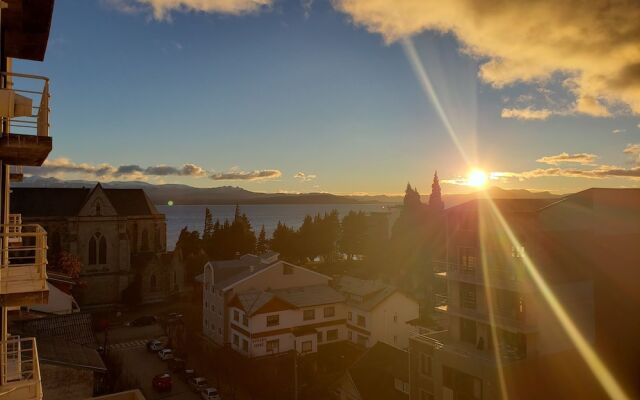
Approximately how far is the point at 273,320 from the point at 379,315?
9.12 m

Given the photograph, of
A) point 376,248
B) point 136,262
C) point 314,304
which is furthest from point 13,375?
point 376,248

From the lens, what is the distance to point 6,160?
26.1ft

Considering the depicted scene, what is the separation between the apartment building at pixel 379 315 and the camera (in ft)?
119

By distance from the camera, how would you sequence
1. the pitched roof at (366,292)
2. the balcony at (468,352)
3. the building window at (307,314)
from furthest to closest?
the building window at (307,314)
the pitched roof at (366,292)
the balcony at (468,352)

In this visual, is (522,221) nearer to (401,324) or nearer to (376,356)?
(376,356)

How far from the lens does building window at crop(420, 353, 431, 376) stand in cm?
2358

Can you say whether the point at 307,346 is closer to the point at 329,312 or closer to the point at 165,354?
the point at 329,312

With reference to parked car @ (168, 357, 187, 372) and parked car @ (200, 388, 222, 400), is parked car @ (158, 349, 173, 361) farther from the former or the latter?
parked car @ (200, 388, 222, 400)

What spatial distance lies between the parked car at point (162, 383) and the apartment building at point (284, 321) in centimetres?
697

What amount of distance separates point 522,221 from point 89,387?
74.9 feet

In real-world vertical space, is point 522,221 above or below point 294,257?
above

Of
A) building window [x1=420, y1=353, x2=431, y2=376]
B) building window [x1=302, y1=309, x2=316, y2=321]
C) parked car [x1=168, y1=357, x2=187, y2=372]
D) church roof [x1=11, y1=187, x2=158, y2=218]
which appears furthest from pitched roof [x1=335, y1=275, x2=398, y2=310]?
church roof [x1=11, y1=187, x2=158, y2=218]

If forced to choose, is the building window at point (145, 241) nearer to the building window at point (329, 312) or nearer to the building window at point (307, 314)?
the building window at point (307, 314)

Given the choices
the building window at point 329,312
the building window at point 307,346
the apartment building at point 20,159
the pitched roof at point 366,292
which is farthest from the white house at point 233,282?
the apartment building at point 20,159
